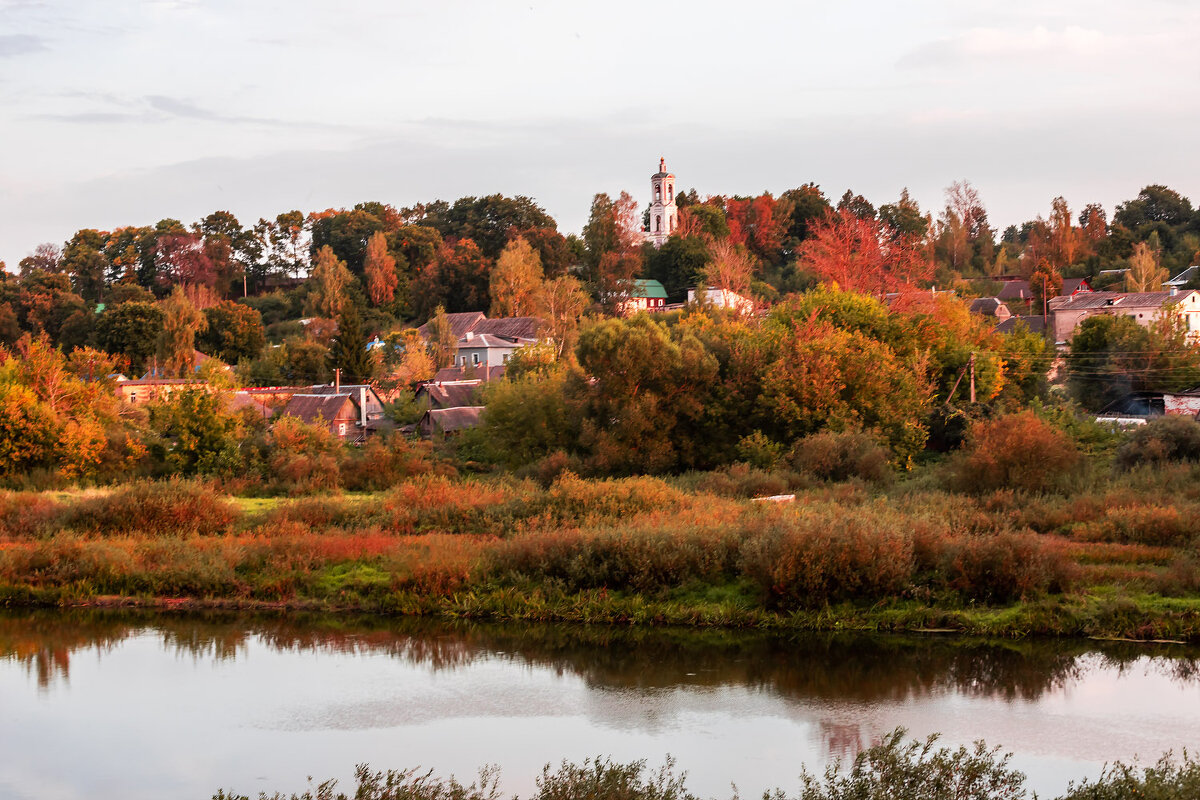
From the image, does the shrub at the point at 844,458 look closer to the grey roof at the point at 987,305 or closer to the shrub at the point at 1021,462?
the shrub at the point at 1021,462

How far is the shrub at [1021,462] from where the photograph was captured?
24542 mm

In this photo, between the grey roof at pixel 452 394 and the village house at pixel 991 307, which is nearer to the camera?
the grey roof at pixel 452 394

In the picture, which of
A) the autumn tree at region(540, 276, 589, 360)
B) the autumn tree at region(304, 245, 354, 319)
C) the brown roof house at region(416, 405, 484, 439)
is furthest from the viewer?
the autumn tree at region(304, 245, 354, 319)

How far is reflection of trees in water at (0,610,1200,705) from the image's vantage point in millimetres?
Answer: 14742

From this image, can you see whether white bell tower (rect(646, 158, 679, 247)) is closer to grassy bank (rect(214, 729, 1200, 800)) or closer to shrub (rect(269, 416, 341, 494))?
shrub (rect(269, 416, 341, 494))

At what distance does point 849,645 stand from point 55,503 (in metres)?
18.5

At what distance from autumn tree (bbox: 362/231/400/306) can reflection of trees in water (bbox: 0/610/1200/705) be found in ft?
195

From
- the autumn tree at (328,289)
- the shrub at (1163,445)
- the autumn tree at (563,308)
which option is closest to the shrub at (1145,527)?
the shrub at (1163,445)

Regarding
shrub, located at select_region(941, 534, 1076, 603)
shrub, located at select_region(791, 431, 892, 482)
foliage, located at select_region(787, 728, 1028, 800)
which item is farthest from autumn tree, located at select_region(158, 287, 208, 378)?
foliage, located at select_region(787, 728, 1028, 800)

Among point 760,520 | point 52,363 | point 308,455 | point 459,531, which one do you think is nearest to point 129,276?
point 52,363

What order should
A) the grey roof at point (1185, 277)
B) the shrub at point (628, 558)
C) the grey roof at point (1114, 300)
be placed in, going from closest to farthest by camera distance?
the shrub at point (628, 558)
the grey roof at point (1114, 300)
the grey roof at point (1185, 277)

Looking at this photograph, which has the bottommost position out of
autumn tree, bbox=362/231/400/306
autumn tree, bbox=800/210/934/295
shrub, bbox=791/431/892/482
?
shrub, bbox=791/431/892/482

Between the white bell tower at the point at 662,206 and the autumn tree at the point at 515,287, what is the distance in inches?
961

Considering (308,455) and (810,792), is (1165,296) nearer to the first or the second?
(308,455)
